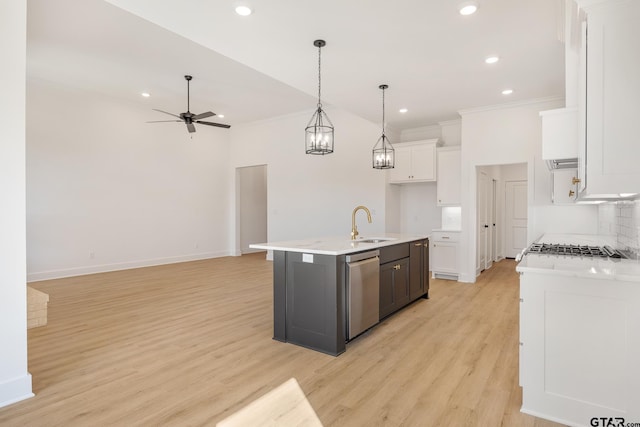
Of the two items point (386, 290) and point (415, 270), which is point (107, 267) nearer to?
point (386, 290)

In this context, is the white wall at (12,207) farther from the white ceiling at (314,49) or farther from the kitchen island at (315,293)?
the kitchen island at (315,293)

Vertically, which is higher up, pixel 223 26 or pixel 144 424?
pixel 223 26

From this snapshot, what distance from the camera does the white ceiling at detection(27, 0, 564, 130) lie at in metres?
3.11

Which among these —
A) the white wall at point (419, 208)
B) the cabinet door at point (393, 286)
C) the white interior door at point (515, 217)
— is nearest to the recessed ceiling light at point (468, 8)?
the cabinet door at point (393, 286)

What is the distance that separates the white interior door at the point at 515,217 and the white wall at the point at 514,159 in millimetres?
3298

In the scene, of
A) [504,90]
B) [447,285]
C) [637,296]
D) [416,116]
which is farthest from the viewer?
[416,116]

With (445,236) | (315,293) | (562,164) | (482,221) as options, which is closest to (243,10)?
(315,293)

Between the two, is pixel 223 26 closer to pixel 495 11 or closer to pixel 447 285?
pixel 495 11

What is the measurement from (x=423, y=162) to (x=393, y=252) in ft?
11.0

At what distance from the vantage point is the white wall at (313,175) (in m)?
7.16

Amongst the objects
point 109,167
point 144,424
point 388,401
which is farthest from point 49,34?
point 388,401

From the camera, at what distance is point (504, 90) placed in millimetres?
5070

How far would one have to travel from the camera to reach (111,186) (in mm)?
6914

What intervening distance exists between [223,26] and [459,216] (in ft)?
17.4
